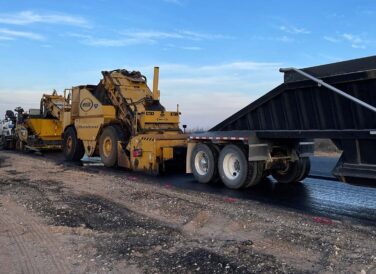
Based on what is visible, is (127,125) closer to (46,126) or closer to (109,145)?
(109,145)

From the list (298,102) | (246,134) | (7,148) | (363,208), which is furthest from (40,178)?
(7,148)

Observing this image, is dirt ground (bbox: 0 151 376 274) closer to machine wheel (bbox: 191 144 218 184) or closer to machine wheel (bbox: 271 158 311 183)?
machine wheel (bbox: 191 144 218 184)

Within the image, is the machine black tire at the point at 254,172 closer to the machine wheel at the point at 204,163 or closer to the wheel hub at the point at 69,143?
the machine wheel at the point at 204,163

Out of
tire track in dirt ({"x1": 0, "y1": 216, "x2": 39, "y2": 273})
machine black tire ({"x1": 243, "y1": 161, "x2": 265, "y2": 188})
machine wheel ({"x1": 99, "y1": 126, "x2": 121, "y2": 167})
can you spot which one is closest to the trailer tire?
machine black tire ({"x1": 243, "y1": 161, "x2": 265, "y2": 188})

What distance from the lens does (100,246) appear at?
19.6 ft

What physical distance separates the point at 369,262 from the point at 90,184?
748 cm

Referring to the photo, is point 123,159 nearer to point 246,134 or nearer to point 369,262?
point 246,134

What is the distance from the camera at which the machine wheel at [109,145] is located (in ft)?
48.7

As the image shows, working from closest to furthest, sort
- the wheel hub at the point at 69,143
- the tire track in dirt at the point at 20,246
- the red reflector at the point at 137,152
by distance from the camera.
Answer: the tire track in dirt at the point at 20,246 → the red reflector at the point at 137,152 → the wheel hub at the point at 69,143

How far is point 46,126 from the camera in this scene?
2153 centimetres

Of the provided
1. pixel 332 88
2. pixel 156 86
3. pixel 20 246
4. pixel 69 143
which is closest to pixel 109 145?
pixel 156 86

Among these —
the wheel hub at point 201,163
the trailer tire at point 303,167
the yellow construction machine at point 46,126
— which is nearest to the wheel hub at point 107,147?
the wheel hub at point 201,163

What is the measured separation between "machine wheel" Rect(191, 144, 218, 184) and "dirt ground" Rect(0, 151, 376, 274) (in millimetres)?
1501

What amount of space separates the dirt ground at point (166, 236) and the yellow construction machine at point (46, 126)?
37.9ft
